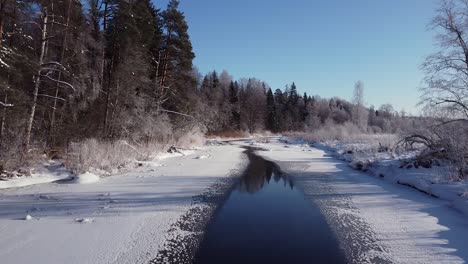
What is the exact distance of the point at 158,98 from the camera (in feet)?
85.6

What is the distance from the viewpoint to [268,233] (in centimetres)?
662

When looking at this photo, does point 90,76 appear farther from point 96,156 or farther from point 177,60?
point 177,60

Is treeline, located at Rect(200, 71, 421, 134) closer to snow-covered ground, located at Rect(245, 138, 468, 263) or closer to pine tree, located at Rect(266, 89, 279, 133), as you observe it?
pine tree, located at Rect(266, 89, 279, 133)

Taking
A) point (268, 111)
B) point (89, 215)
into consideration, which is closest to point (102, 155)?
point (89, 215)

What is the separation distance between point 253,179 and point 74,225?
27.0ft

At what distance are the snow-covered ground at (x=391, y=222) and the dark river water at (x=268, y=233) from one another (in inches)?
14.2

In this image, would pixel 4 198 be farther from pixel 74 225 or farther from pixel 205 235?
pixel 205 235

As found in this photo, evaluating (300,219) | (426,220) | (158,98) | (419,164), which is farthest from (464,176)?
(158,98)

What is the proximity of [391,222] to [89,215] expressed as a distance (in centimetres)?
616

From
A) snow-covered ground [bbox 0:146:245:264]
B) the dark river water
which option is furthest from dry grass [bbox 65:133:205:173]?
the dark river water

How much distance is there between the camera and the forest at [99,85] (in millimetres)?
11727

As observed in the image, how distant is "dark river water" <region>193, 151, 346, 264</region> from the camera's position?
5410mm

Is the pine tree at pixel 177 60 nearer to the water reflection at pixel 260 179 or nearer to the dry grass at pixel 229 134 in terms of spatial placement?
the water reflection at pixel 260 179

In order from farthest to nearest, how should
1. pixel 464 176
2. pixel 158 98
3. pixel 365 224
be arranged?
pixel 158 98
pixel 464 176
pixel 365 224
